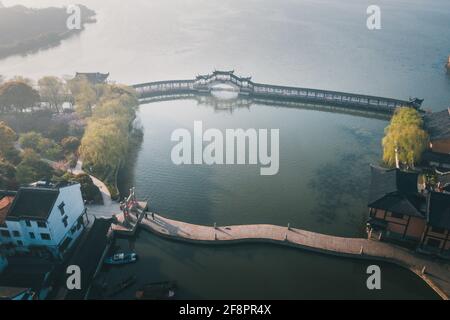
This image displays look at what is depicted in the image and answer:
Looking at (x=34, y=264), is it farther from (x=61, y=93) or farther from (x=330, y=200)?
(x=61, y=93)

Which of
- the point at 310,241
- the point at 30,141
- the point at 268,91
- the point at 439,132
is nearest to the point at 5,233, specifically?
the point at 30,141

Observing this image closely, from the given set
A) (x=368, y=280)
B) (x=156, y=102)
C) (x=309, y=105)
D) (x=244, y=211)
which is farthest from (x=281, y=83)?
(x=368, y=280)

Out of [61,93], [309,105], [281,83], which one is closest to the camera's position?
[61,93]

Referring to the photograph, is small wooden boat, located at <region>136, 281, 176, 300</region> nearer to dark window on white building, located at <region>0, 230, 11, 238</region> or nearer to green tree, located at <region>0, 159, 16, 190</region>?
dark window on white building, located at <region>0, 230, 11, 238</region>

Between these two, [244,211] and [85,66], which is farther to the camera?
[85,66]

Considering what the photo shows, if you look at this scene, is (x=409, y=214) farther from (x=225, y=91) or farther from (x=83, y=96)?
(x=225, y=91)

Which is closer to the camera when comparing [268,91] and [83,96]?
[83,96]
